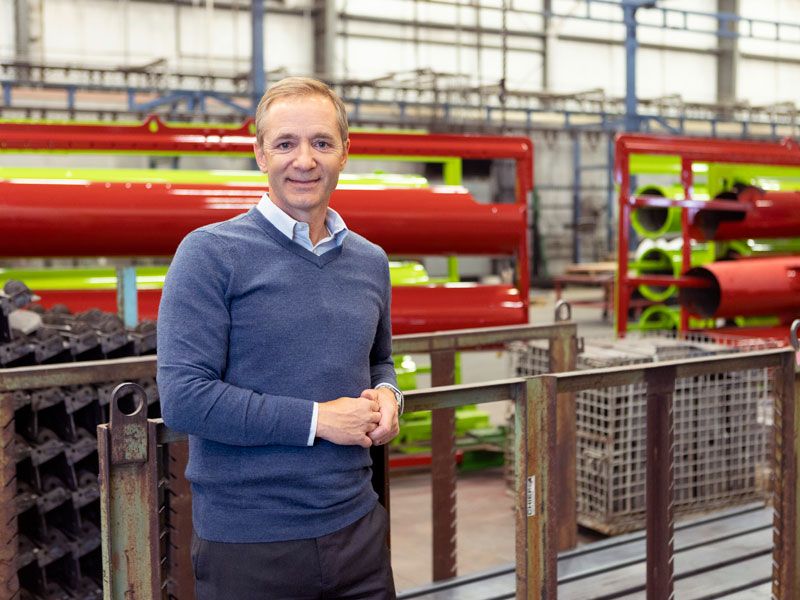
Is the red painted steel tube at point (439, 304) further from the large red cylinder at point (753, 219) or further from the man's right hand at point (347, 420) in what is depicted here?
the man's right hand at point (347, 420)

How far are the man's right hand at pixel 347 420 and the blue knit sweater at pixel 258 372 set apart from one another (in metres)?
0.03

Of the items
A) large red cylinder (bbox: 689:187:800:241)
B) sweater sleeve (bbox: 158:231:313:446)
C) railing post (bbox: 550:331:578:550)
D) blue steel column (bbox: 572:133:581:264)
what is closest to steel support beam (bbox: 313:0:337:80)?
blue steel column (bbox: 572:133:581:264)

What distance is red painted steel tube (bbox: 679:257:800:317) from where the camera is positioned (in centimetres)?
523

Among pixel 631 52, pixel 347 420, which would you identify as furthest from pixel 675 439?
pixel 631 52

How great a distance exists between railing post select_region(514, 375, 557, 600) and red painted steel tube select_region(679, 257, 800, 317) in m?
3.57

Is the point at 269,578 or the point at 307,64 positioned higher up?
the point at 307,64

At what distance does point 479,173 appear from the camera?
17.3 meters

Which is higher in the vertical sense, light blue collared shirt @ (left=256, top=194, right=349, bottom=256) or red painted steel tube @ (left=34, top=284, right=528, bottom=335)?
light blue collared shirt @ (left=256, top=194, right=349, bottom=256)

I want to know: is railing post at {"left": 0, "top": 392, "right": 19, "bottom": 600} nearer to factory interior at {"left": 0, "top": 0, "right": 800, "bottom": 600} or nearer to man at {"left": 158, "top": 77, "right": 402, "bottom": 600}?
factory interior at {"left": 0, "top": 0, "right": 800, "bottom": 600}

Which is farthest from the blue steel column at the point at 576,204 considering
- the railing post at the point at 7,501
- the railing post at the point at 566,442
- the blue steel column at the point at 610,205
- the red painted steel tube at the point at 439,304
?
the railing post at the point at 7,501

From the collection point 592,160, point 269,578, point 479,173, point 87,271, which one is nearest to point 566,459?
point 269,578

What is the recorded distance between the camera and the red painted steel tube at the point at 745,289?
5234mm

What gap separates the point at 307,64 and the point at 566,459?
14.6 m

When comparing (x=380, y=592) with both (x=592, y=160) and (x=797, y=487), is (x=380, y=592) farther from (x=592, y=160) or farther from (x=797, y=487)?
(x=592, y=160)
